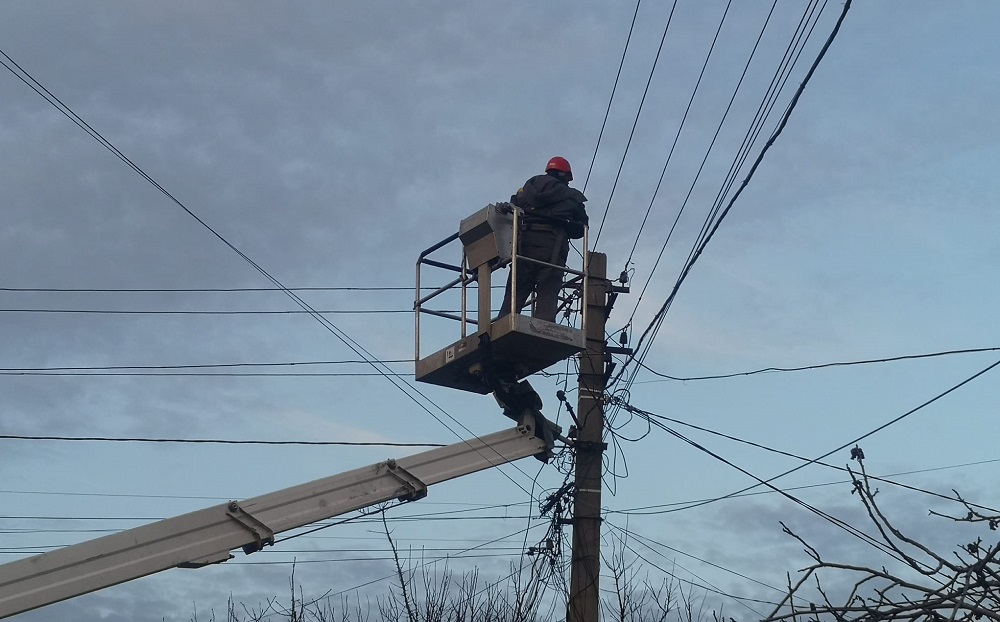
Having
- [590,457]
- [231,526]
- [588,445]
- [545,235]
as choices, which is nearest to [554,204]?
[545,235]

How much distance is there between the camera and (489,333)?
11.3 m

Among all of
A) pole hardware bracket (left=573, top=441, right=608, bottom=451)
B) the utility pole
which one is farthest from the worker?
pole hardware bracket (left=573, top=441, right=608, bottom=451)

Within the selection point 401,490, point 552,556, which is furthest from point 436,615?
point 401,490

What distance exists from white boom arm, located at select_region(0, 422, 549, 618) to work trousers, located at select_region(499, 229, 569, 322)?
116 centimetres

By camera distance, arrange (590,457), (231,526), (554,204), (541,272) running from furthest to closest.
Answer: (554,204)
(541,272)
(590,457)
(231,526)

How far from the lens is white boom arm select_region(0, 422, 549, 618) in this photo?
9.18 m

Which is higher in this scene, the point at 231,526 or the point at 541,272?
the point at 541,272

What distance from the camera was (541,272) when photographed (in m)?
11.7

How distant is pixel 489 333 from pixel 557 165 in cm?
208

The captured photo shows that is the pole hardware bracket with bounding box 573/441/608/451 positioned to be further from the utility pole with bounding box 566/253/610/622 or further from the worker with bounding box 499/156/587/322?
the worker with bounding box 499/156/587/322

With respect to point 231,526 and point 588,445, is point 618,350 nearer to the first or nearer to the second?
point 588,445

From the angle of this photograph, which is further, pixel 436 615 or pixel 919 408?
pixel 436 615

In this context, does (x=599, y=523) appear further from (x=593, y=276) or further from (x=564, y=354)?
(x=593, y=276)

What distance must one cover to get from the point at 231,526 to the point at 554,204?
437cm
